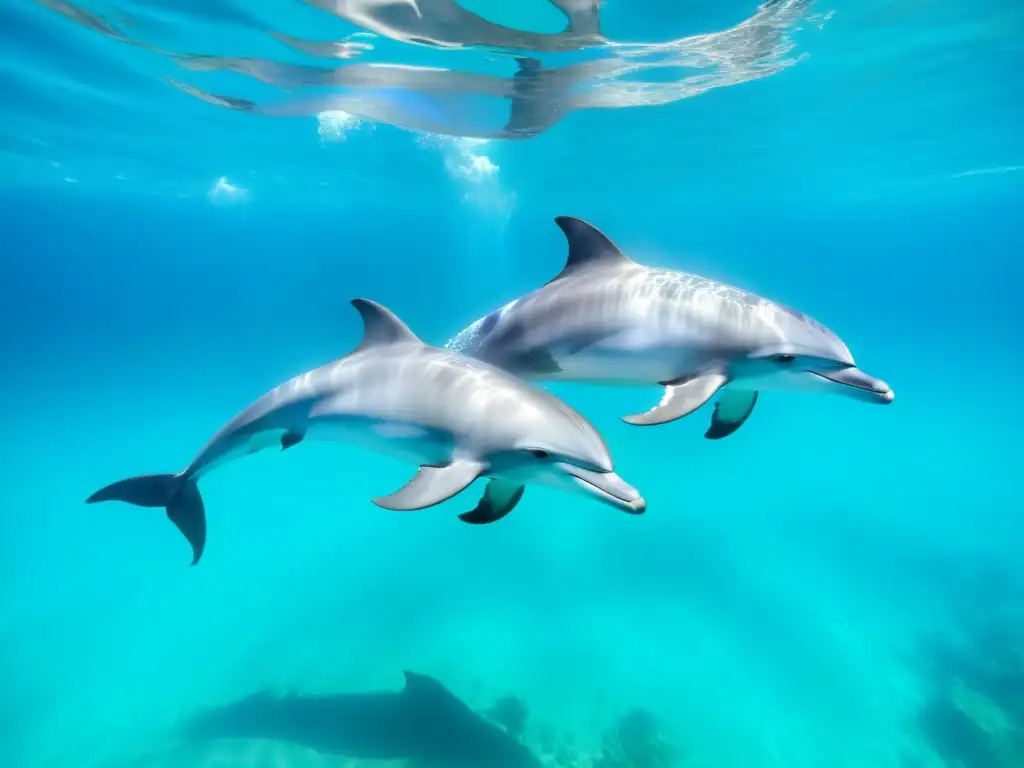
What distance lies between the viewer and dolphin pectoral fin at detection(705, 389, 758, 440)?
480 cm

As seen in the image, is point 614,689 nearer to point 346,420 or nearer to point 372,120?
point 346,420

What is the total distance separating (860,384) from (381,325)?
3540 millimetres

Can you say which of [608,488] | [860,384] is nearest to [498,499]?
[608,488]

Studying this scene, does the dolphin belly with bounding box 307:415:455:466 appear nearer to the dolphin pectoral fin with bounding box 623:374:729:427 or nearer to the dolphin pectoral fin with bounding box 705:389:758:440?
the dolphin pectoral fin with bounding box 623:374:729:427

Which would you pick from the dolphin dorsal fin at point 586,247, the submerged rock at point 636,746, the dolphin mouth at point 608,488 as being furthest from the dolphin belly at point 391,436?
the submerged rock at point 636,746

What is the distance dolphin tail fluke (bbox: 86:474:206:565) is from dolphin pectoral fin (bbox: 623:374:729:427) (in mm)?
4866

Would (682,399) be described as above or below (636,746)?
above

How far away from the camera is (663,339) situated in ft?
13.5

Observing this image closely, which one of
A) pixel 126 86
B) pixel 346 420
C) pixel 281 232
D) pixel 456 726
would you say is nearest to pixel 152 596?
pixel 456 726

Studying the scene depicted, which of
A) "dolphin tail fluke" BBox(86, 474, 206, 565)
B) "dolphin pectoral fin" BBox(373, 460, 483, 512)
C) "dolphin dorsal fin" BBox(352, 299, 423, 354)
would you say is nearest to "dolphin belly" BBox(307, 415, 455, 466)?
"dolphin pectoral fin" BBox(373, 460, 483, 512)

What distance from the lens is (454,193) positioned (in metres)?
36.8

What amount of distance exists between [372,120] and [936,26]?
1505cm

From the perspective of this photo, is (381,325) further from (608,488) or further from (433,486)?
(608,488)

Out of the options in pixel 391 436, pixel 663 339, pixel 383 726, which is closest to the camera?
pixel 663 339
